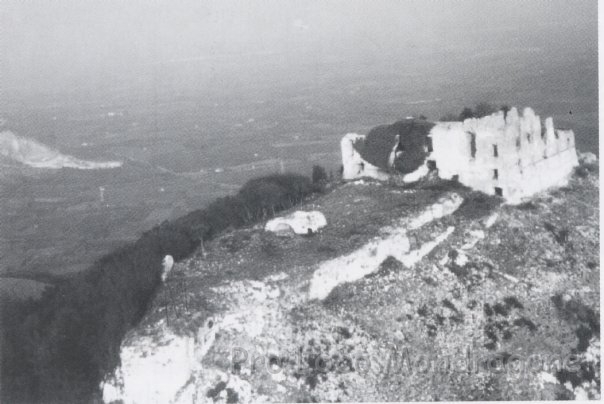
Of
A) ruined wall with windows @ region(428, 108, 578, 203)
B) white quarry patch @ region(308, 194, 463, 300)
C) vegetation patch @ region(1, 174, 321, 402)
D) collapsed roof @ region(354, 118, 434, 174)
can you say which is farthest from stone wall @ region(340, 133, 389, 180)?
white quarry patch @ region(308, 194, 463, 300)

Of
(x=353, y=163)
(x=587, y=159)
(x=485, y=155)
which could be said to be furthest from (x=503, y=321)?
(x=587, y=159)

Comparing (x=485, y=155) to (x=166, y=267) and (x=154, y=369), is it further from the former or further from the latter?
(x=154, y=369)

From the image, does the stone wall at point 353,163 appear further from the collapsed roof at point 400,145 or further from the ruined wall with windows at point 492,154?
the ruined wall with windows at point 492,154

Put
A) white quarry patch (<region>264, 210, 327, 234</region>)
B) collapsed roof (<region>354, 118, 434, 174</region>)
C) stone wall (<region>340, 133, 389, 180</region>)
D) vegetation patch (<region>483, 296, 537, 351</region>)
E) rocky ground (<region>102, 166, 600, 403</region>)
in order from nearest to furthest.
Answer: rocky ground (<region>102, 166, 600, 403</region>), vegetation patch (<region>483, 296, 537, 351</region>), white quarry patch (<region>264, 210, 327, 234</region>), collapsed roof (<region>354, 118, 434, 174</region>), stone wall (<region>340, 133, 389, 180</region>)

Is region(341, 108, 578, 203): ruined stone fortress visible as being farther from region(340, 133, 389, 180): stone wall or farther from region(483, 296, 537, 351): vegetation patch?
region(483, 296, 537, 351): vegetation patch

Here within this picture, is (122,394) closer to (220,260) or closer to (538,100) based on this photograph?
(220,260)
